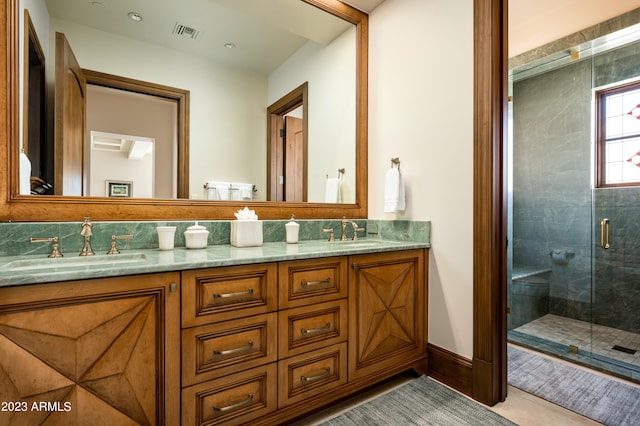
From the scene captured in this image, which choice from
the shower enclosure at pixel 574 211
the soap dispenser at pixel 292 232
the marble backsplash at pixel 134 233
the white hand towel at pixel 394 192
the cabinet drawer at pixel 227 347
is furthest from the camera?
the shower enclosure at pixel 574 211

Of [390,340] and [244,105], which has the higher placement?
[244,105]

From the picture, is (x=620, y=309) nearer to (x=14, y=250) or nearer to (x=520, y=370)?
(x=520, y=370)

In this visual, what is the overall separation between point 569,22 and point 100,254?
3617 millimetres

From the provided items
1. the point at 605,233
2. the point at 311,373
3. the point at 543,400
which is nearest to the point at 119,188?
the point at 311,373

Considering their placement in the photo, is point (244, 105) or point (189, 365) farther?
point (244, 105)

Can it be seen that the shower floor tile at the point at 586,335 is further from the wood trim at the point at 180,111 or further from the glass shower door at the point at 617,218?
the wood trim at the point at 180,111

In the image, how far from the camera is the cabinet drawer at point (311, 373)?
4.46 ft

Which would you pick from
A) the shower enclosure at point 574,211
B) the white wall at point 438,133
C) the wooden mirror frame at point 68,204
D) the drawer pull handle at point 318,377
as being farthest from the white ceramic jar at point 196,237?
the shower enclosure at point 574,211

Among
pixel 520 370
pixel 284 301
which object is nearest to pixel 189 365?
pixel 284 301

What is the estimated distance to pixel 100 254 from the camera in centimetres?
144

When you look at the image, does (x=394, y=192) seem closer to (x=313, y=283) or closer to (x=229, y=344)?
(x=313, y=283)

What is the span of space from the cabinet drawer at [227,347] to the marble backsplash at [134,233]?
25.2 inches

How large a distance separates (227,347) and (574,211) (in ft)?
10.6

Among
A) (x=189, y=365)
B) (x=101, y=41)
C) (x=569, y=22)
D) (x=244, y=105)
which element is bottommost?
(x=189, y=365)
